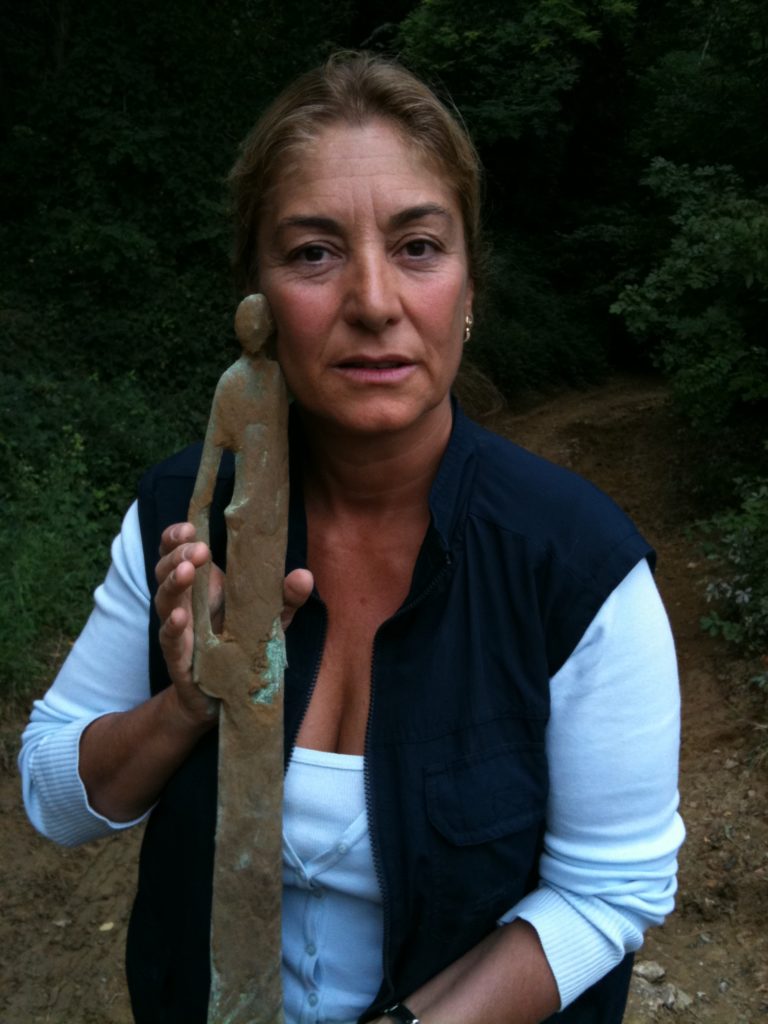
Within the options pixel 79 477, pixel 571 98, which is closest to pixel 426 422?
pixel 79 477

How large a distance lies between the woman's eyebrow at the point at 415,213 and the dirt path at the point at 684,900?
2.67 metres

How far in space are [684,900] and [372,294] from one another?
3.22m

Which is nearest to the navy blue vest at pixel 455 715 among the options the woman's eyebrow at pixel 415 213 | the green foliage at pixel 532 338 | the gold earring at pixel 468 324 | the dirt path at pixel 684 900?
the gold earring at pixel 468 324

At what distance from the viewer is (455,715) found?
4.81 ft

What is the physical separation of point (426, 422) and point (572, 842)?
2.07 feet

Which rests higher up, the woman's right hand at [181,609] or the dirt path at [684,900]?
the woman's right hand at [181,609]

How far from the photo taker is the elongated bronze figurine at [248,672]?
1.44 meters

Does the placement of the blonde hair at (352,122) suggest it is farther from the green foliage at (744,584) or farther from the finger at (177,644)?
the green foliage at (744,584)

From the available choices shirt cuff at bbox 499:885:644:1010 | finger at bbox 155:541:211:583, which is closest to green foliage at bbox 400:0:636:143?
finger at bbox 155:541:211:583

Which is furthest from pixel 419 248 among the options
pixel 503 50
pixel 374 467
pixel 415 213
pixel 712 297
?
pixel 503 50

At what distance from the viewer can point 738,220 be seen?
6691 mm

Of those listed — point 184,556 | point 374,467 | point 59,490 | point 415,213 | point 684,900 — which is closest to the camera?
point 184,556

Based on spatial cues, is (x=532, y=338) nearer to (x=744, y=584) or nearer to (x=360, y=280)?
(x=744, y=584)

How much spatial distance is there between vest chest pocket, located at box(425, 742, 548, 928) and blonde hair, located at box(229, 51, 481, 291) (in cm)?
76
